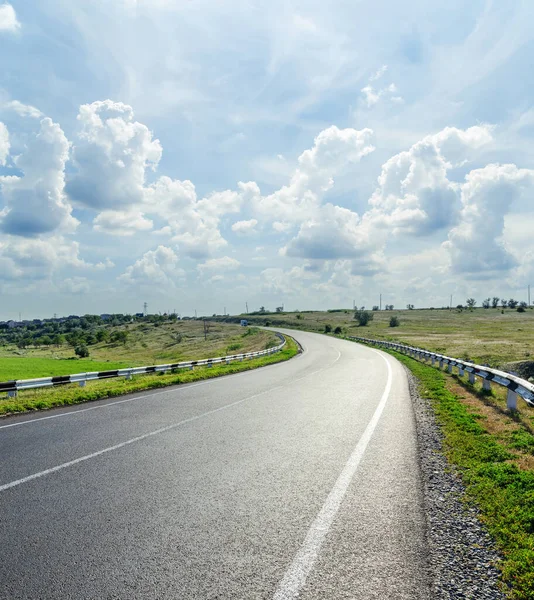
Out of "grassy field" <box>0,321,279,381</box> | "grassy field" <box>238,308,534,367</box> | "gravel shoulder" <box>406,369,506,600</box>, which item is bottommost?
"grassy field" <box>0,321,279,381</box>

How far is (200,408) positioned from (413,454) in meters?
6.43

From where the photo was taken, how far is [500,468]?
267 inches

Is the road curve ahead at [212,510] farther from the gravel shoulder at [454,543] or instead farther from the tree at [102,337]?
the tree at [102,337]

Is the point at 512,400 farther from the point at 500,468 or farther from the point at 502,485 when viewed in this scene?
the point at 502,485

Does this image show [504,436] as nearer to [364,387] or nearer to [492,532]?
[492,532]

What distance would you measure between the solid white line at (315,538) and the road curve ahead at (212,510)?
16mm

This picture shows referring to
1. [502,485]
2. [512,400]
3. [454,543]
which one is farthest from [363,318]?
[454,543]

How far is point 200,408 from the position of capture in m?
12.6

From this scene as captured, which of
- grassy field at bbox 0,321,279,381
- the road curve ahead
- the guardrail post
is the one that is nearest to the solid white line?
the road curve ahead

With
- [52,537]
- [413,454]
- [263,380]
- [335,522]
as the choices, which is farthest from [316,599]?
[263,380]

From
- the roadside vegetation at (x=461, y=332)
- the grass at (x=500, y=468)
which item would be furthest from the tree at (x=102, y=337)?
the grass at (x=500, y=468)

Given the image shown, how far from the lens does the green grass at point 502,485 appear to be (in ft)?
13.1

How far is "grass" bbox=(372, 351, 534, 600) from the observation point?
13.5 ft

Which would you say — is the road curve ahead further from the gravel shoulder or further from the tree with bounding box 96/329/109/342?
the tree with bounding box 96/329/109/342
